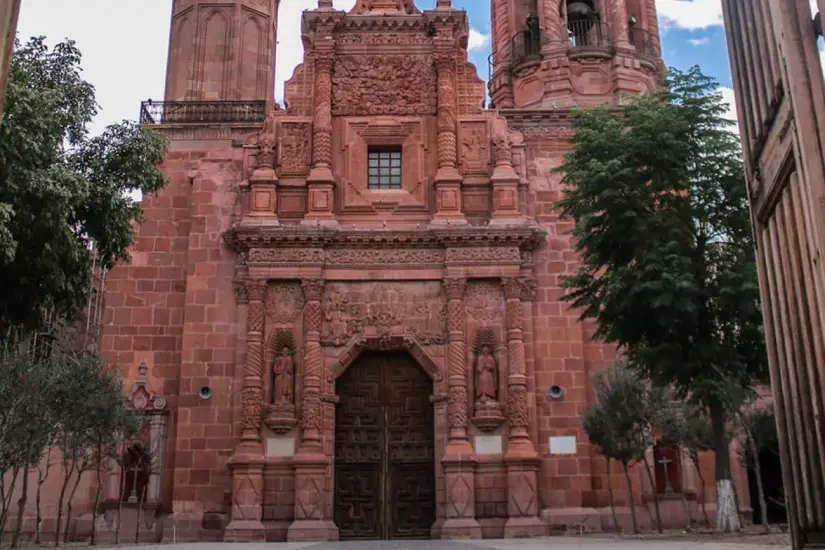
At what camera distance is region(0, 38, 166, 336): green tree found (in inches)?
580

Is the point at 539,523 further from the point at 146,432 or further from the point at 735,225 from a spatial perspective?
the point at 146,432

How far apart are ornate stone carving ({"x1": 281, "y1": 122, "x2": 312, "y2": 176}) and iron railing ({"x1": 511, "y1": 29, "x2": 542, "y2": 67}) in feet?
27.0

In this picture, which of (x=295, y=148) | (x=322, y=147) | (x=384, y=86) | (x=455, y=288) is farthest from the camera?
(x=384, y=86)

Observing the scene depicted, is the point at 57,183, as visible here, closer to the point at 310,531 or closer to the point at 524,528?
the point at 310,531

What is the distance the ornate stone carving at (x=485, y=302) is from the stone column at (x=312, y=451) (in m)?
3.88

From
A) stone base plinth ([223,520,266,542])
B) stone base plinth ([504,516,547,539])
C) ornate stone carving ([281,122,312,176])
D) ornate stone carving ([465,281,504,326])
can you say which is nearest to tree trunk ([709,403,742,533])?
stone base plinth ([504,516,547,539])

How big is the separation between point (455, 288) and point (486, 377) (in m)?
2.44

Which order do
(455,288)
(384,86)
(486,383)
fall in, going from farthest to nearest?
Result: (384,86) → (455,288) → (486,383)

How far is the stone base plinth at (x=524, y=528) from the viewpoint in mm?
20438

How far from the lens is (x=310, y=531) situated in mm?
20391

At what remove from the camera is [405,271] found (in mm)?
23016

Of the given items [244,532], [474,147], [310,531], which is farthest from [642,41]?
[244,532]

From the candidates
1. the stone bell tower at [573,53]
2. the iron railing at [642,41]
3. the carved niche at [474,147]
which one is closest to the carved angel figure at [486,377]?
the carved niche at [474,147]

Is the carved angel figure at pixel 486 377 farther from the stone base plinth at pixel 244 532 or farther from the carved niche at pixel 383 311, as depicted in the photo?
the stone base plinth at pixel 244 532
